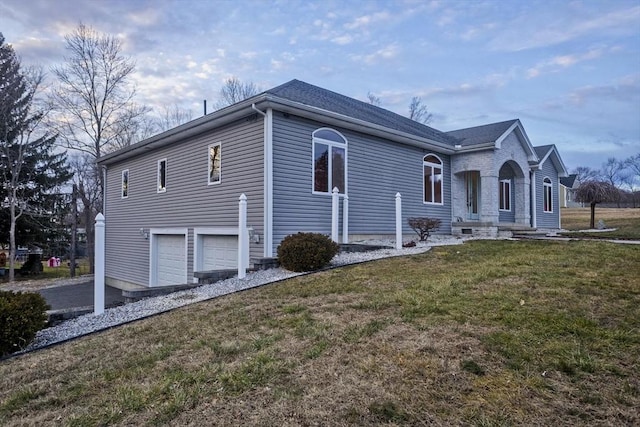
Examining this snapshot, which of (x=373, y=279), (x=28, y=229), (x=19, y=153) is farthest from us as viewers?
(x=28, y=229)

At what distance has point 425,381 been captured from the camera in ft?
9.36

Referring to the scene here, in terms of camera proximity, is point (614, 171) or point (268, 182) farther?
point (614, 171)

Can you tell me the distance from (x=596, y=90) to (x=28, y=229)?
28929 millimetres

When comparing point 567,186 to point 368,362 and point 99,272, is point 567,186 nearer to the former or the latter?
point 99,272

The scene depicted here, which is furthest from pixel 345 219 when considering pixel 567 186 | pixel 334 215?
pixel 567 186

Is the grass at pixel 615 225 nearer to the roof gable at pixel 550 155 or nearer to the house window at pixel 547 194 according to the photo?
the house window at pixel 547 194

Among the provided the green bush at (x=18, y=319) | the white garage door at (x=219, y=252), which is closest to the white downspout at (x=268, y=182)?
the white garage door at (x=219, y=252)

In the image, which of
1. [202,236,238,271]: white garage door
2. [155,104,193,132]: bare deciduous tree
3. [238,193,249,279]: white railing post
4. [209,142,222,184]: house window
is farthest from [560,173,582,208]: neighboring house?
[238,193,249,279]: white railing post

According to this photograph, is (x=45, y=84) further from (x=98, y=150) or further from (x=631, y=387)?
(x=631, y=387)

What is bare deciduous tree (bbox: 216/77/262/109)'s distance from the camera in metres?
28.7

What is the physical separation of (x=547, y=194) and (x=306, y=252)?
16233 millimetres

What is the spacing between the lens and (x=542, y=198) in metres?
18.6

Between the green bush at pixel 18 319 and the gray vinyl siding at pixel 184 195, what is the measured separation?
4502 millimetres

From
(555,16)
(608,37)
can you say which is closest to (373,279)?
(555,16)
